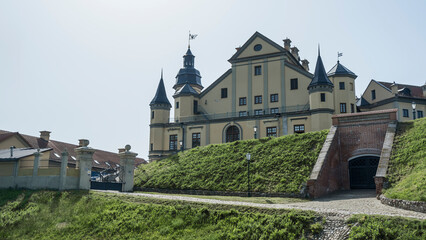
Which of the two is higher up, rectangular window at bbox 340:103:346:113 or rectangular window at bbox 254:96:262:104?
rectangular window at bbox 254:96:262:104

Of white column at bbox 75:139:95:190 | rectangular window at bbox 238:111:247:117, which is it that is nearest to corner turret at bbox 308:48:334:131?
rectangular window at bbox 238:111:247:117

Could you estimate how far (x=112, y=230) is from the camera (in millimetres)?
16000

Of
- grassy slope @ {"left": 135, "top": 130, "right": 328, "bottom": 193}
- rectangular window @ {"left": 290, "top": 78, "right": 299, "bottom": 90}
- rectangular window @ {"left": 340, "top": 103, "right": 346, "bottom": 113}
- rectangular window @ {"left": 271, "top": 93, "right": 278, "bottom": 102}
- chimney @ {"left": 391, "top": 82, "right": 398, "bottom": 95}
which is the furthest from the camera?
chimney @ {"left": 391, "top": 82, "right": 398, "bottom": 95}

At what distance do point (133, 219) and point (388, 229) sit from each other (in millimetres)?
10038

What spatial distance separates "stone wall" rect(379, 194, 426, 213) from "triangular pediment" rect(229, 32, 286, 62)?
92.7 feet

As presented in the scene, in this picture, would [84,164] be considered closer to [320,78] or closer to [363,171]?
[363,171]

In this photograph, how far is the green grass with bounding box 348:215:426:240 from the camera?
11345 millimetres

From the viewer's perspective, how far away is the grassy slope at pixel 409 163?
15828mm

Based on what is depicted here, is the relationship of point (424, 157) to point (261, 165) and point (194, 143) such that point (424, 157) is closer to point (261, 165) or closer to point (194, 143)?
point (261, 165)

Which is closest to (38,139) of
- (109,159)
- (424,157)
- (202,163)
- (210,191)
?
(109,159)

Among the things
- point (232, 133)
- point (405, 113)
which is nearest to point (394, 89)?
point (405, 113)

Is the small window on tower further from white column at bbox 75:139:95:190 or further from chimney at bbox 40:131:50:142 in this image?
chimney at bbox 40:131:50:142

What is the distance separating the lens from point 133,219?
16531mm

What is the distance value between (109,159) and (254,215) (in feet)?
148
